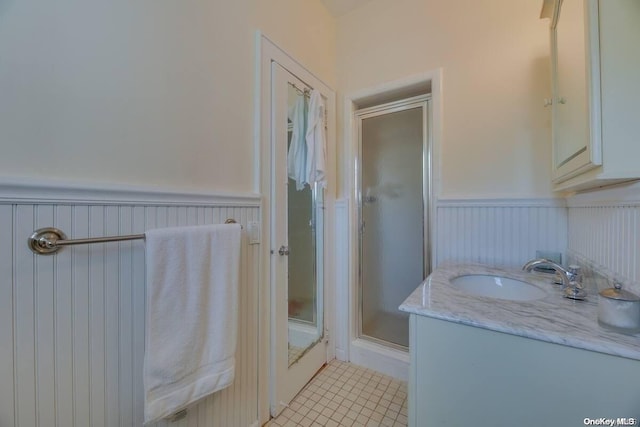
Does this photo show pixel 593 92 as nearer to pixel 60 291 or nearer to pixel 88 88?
pixel 88 88

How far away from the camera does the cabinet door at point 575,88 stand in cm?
67

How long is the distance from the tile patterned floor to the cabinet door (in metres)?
1.45

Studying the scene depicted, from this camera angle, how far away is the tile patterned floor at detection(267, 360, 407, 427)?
4.52ft

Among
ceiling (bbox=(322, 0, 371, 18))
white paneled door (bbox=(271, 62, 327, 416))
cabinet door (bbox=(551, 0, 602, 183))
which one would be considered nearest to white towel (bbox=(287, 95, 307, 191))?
white paneled door (bbox=(271, 62, 327, 416))

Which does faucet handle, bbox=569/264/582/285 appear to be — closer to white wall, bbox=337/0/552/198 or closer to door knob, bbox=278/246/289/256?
white wall, bbox=337/0/552/198

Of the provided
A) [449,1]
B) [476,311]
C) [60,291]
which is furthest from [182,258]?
[449,1]

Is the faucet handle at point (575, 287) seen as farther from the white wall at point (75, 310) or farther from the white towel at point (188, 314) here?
the white wall at point (75, 310)

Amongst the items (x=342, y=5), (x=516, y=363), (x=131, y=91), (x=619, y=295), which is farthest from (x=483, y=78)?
(x=131, y=91)

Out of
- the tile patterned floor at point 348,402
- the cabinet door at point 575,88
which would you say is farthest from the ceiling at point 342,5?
the tile patterned floor at point 348,402

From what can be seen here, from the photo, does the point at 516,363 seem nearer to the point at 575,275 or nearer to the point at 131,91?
the point at 575,275

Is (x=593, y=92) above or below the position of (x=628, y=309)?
above

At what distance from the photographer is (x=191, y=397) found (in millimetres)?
886

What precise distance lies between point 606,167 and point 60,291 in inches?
57.4

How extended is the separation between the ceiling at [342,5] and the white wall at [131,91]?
0.78 meters
